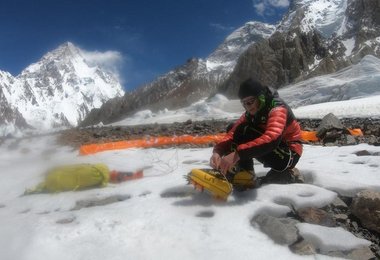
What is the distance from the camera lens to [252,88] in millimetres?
5445

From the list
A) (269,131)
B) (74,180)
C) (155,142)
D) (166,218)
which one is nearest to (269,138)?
(269,131)

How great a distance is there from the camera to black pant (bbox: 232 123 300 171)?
588cm

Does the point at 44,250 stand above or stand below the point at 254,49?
below

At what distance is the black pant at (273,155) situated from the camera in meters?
5.88

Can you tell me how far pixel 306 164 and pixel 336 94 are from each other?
127ft

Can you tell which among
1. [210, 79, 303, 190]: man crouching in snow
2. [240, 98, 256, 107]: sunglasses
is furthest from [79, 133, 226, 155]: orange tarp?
[240, 98, 256, 107]: sunglasses

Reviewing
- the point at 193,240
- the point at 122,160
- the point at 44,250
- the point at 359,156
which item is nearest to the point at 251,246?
the point at 193,240

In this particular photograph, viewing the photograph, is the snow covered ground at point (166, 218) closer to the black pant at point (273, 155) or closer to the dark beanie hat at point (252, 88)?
the black pant at point (273, 155)

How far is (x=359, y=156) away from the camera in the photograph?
745 centimetres

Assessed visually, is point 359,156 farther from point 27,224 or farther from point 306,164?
point 27,224

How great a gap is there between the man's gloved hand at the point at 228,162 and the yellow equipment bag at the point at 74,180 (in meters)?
1.96

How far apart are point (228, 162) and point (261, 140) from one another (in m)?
0.45

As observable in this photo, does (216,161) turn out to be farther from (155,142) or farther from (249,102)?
(155,142)

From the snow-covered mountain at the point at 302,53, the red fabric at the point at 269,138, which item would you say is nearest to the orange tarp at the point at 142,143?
the red fabric at the point at 269,138
